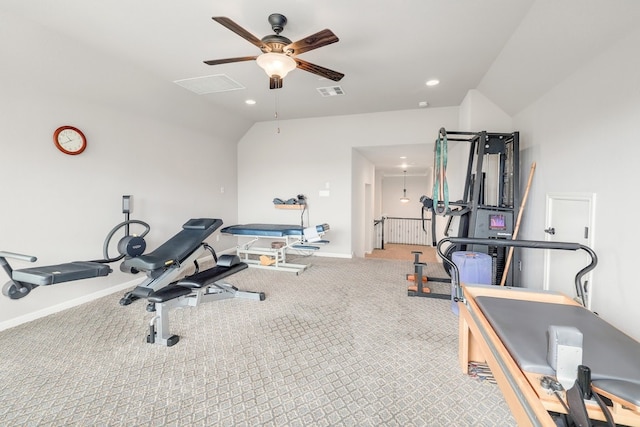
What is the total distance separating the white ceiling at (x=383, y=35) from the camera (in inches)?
88.8

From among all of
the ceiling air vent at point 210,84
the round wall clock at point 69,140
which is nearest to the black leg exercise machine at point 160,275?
the round wall clock at point 69,140

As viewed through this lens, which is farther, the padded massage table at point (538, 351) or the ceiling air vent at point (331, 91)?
the ceiling air vent at point (331, 91)

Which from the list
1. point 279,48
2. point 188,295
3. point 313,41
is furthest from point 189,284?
point 313,41

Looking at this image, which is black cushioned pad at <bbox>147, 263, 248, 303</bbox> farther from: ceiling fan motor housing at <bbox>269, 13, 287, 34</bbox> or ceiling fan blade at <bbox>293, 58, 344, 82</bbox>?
ceiling fan motor housing at <bbox>269, 13, 287, 34</bbox>

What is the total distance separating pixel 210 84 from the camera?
3943 millimetres

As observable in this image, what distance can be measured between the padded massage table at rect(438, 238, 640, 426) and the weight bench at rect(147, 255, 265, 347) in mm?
2328

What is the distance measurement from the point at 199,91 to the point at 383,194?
29.6 feet

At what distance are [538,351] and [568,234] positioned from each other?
6.93 ft

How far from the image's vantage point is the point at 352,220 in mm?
5730

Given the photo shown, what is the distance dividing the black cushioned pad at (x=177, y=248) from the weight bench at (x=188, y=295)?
27 cm

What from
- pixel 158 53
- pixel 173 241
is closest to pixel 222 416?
pixel 173 241

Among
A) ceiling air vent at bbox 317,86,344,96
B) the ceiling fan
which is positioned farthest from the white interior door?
ceiling air vent at bbox 317,86,344,96

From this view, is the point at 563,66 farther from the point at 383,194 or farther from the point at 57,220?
the point at 383,194

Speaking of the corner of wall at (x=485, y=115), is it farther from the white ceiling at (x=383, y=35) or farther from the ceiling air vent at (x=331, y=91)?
the ceiling air vent at (x=331, y=91)
